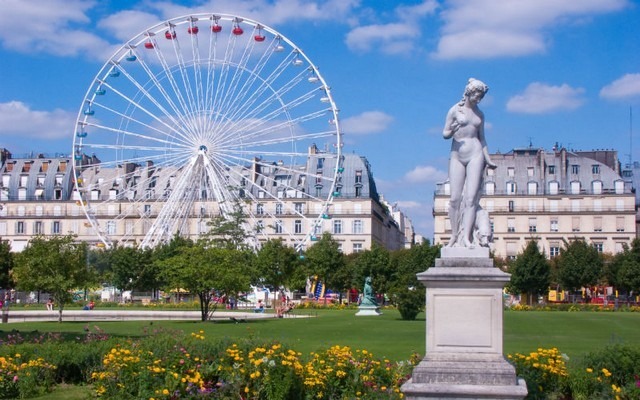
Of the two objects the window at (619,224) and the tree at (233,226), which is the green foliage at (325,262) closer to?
the tree at (233,226)

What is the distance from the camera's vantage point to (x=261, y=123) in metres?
55.0

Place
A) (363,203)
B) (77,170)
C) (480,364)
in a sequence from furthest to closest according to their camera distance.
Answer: (363,203) → (77,170) → (480,364)

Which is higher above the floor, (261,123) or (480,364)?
(261,123)

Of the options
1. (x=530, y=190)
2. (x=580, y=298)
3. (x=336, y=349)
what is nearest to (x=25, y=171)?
(x=530, y=190)

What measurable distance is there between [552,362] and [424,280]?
3304 mm

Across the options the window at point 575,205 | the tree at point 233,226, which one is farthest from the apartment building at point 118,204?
the tree at point 233,226

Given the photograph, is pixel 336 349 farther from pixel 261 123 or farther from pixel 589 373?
pixel 261 123

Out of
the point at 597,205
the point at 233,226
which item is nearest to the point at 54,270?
the point at 233,226

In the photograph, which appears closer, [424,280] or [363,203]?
[424,280]

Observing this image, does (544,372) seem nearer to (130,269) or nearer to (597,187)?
(130,269)

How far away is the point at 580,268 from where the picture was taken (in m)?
76.9

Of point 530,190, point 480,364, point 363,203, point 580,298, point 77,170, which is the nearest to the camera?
point 480,364

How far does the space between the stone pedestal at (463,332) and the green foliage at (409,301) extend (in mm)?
27847

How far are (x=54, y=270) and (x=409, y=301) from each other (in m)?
16.9
